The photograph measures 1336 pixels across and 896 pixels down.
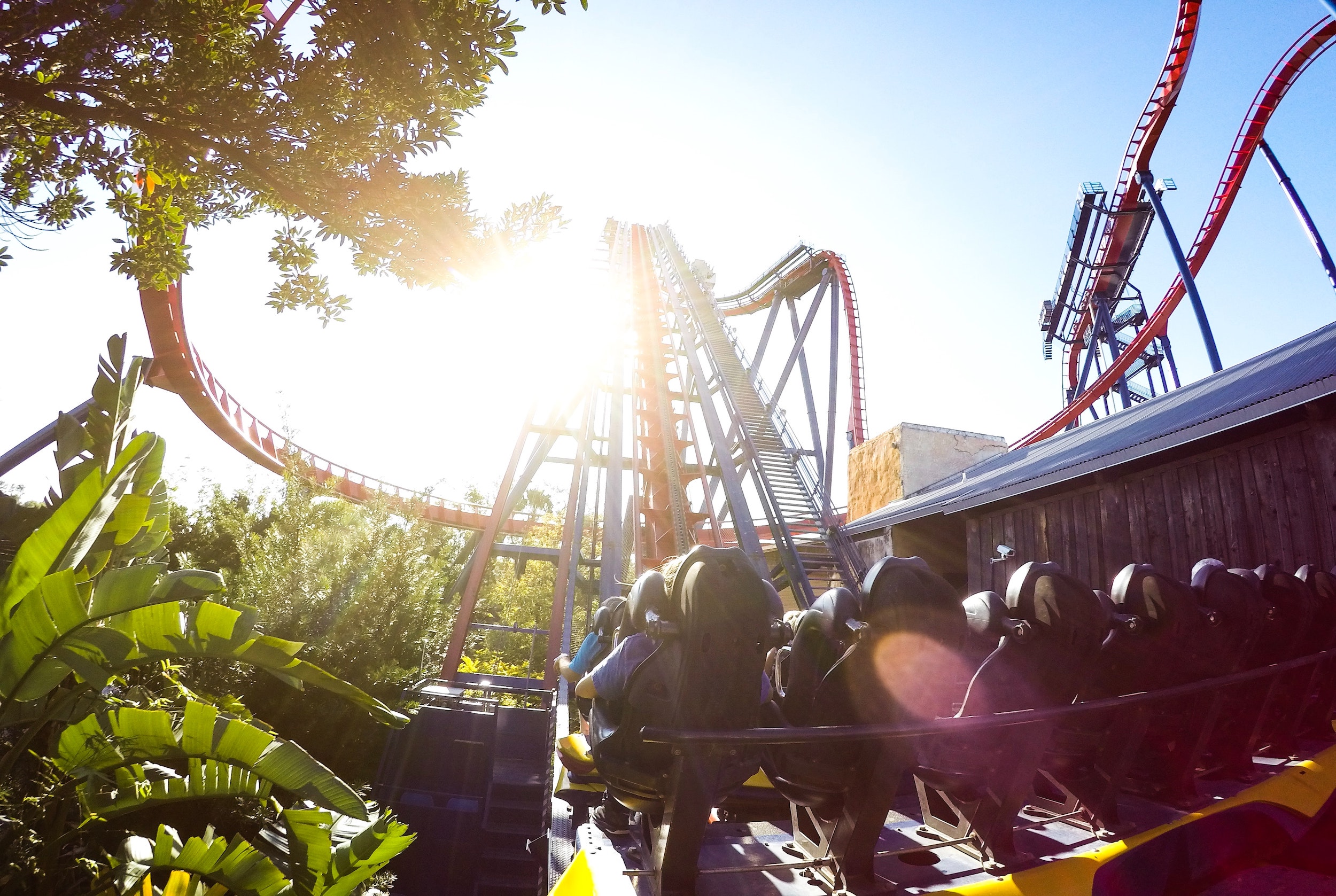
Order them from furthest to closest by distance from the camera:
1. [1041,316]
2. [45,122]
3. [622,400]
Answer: [1041,316]
[622,400]
[45,122]

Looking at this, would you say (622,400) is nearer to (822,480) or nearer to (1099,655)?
(822,480)

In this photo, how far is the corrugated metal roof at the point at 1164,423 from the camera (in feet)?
14.2

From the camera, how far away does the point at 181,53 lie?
8.04 ft

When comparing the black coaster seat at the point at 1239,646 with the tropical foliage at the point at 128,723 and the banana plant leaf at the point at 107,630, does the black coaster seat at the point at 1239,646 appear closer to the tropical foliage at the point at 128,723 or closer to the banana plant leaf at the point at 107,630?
the tropical foliage at the point at 128,723

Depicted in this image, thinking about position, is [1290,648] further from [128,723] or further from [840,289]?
[840,289]

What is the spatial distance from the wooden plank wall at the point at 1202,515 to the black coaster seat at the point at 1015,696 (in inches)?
168

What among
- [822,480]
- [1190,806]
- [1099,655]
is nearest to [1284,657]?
[1190,806]

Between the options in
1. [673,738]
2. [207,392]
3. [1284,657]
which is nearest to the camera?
[673,738]

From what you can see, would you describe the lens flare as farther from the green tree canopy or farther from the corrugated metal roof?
the corrugated metal roof

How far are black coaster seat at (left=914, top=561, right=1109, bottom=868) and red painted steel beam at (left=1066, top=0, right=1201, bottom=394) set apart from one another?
1293cm

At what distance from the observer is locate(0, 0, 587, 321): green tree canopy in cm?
235

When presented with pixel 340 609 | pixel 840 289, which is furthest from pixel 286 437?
pixel 840 289

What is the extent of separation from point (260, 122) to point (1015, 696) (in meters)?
3.52

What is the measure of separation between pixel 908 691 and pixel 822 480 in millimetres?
10700
